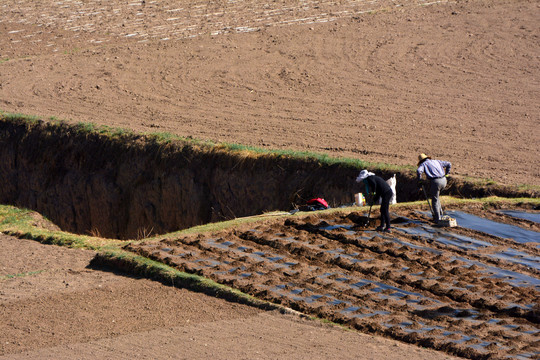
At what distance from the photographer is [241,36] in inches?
1330

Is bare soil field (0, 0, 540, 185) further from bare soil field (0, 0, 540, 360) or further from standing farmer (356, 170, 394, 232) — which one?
standing farmer (356, 170, 394, 232)

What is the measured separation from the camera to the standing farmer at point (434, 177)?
616 inches

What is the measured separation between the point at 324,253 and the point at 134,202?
9.81 meters

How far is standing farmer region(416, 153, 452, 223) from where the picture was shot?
15656 millimetres

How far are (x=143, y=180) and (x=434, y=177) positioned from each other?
9716 mm

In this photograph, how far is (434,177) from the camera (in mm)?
15672

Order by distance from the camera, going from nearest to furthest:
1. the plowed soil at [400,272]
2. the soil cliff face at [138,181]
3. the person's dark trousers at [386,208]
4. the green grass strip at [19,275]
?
the plowed soil at [400,272] < the green grass strip at [19,275] < the person's dark trousers at [386,208] < the soil cliff face at [138,181]

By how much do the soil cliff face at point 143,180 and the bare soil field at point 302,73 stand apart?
1310mm

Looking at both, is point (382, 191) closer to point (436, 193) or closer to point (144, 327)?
point (436, 193)

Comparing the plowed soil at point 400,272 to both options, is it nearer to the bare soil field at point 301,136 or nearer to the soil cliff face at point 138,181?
the bare soil field at point 301,136

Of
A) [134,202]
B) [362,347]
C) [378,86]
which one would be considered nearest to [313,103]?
[378,86]

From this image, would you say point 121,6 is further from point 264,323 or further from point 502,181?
point 264,323

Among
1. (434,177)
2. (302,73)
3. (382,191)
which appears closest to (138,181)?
(302,73)

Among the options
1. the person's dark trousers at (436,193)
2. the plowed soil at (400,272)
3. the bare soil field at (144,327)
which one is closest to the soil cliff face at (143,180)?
the person's dark trousers at (436,193)
